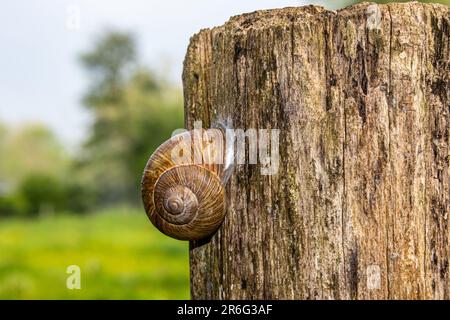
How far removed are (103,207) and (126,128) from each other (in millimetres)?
3935

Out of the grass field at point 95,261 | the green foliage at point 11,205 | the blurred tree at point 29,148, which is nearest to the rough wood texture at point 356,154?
the grass field at point 95,261

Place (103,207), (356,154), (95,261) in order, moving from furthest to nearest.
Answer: (103,207), (95,261), (356,154)

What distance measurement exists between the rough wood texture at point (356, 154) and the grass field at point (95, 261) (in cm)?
398

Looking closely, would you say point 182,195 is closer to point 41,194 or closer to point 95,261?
point 95,261

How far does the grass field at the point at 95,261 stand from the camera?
613 cm

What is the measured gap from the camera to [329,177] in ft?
5.78

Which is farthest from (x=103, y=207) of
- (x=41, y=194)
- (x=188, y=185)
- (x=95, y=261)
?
(x=188, y=185)

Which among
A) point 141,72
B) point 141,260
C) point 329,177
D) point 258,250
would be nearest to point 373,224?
point 329,177

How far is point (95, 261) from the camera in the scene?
26.5 ft

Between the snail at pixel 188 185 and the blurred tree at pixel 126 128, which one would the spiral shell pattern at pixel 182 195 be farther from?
the blurred tree at pixel 126 128

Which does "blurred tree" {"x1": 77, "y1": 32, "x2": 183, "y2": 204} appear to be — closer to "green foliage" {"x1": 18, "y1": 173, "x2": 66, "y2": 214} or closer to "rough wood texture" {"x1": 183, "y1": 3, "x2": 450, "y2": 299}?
"green foliage" {"x1": 18, "y1": 173, "x2": 66, "y2": 214}

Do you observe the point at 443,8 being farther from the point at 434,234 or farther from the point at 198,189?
the point at 198,189

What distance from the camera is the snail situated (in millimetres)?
1878

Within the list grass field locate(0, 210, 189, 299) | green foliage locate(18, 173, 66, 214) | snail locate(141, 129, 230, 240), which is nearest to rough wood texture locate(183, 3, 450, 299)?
snail locate(141, 129, 230, 240)
